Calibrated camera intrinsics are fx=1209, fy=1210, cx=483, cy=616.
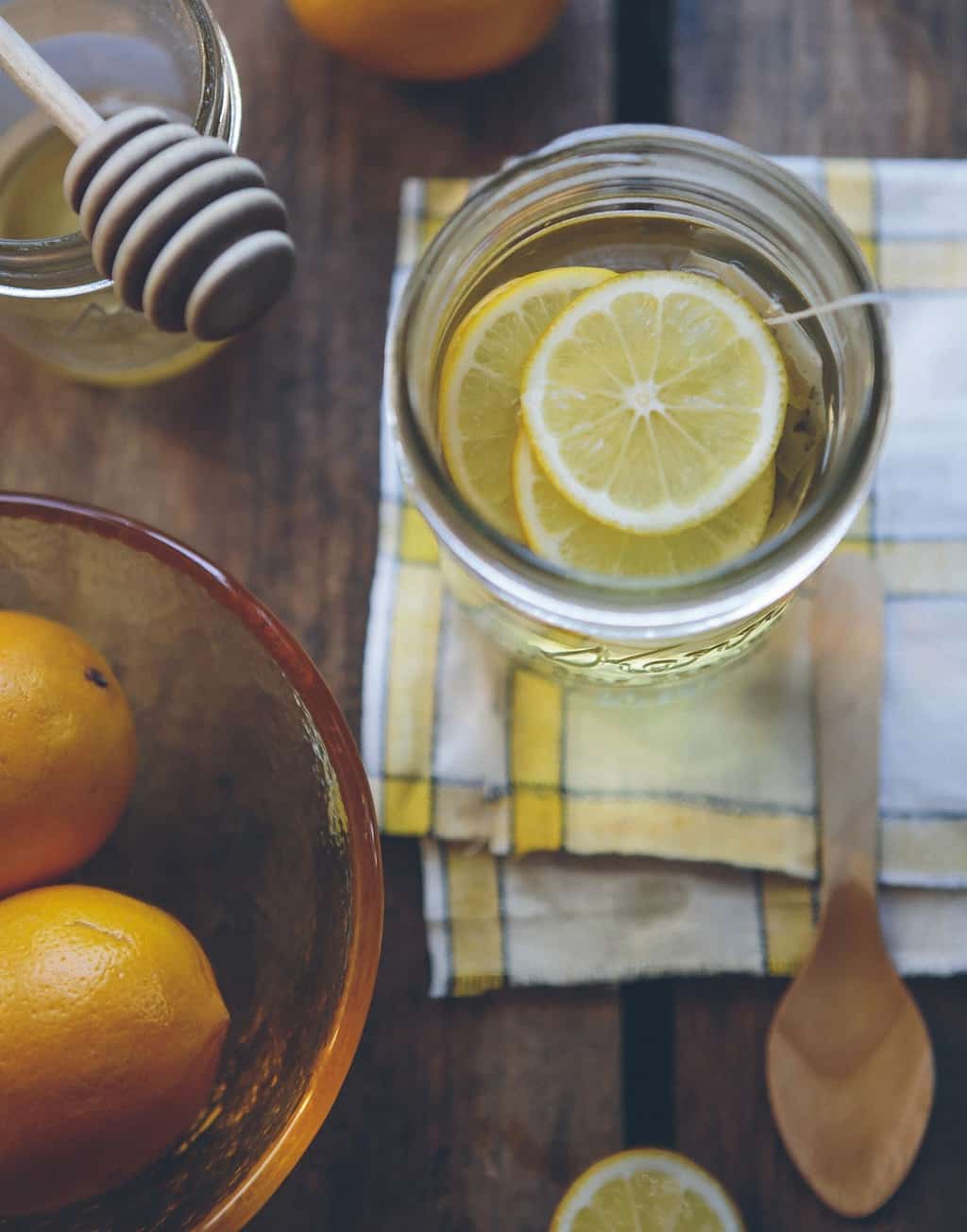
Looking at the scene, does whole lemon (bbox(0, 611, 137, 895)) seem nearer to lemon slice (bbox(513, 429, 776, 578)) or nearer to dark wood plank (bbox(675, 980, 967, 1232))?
lemon slice (bbox(513, 429, 776, 578))

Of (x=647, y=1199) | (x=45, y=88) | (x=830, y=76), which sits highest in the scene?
(x=830, y=76)

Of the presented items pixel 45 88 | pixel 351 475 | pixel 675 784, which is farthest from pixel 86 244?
pixel 675 784

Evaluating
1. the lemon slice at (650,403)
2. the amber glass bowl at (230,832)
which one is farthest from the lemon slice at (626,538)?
the amber glass bowl at (230,832)

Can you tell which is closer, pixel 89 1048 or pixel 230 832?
pixel 89 1048

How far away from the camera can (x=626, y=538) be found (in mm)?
556

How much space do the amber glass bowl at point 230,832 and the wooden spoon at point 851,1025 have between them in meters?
0.26

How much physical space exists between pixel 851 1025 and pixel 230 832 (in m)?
0.37

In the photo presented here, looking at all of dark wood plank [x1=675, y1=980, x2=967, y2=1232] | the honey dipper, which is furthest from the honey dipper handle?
dark wood plank [x1=675, y1=980, x2=967, y2=1232]

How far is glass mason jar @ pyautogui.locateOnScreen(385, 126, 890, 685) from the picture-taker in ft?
1.59

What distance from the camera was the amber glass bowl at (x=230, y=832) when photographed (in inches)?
23.7

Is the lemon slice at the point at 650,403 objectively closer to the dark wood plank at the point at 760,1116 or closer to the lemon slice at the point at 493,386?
the lemon slice at the point at 493,386

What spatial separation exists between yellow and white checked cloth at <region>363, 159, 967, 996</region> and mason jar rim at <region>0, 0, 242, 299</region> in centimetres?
25

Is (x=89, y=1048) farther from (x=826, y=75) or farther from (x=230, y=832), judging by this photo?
(x=826, y=75)

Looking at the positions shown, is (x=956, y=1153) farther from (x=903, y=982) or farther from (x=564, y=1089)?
(x=564, y=1089)
